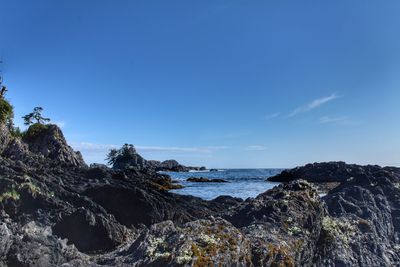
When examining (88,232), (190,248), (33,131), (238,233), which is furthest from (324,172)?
(190,248)

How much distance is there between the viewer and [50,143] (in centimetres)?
6412

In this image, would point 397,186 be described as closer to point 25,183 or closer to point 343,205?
point 343,205

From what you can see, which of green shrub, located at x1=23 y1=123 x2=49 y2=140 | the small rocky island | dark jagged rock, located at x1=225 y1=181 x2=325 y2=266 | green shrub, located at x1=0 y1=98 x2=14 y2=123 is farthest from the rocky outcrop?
dark jagged rock, located at x1=225 y1=181 x2=325 y2=266

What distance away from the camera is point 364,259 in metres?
6.22

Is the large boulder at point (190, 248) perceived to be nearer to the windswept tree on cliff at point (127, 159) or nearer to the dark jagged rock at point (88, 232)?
the dark jagged rock at point (88, 232)

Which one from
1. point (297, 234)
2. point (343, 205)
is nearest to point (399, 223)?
point (343, 205)

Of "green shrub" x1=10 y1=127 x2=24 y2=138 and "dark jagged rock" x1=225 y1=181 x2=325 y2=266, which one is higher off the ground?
"green shrub" x1=10 y1=127 x2=24 y2=138

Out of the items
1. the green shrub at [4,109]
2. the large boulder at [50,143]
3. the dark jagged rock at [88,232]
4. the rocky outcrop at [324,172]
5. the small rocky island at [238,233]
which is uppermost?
the green shrub at [4,109]

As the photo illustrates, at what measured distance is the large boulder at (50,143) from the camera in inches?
2466

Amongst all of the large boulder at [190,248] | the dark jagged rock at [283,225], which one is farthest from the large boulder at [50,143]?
the large boulder at [190,248]

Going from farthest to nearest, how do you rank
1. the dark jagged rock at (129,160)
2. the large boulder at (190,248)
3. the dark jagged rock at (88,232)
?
the dark jagged rock at (129,160)
the dark jagged rock at (88,232)
the large boulder at (190,248)

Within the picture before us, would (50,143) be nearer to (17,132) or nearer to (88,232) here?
(17,132)

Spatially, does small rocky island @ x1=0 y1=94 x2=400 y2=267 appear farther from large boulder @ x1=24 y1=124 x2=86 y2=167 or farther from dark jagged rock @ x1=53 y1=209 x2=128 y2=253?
large boulder @ x1=24 y1=124 x2=86 y2=167

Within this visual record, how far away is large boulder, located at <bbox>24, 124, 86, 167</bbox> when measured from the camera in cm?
6264
